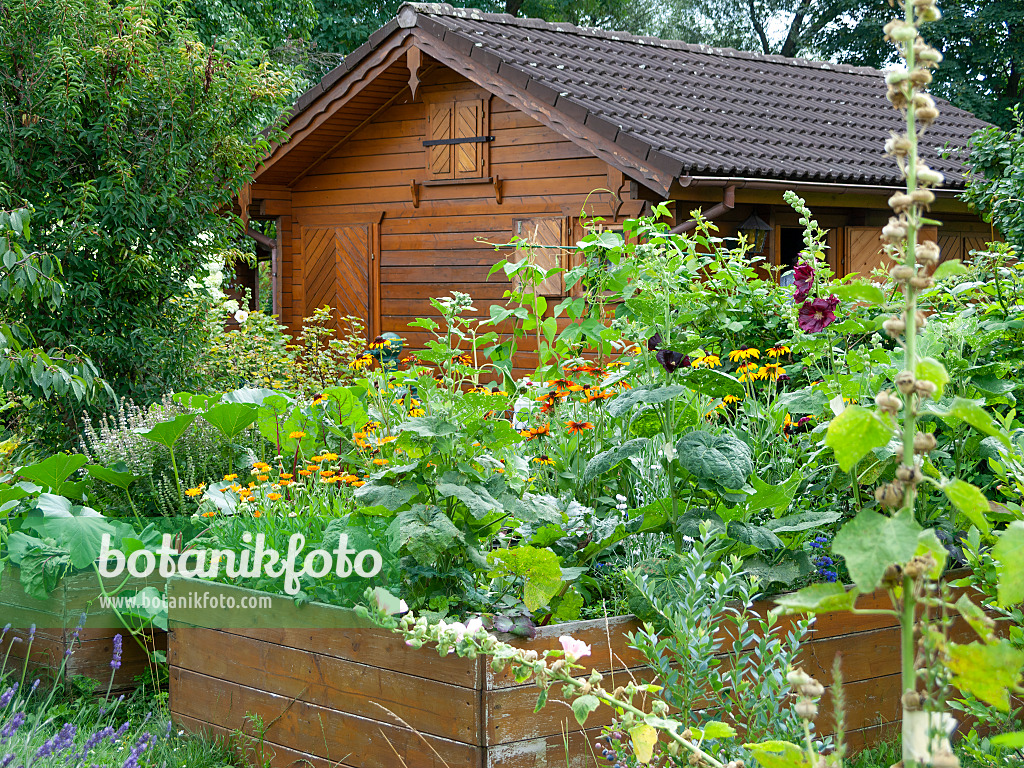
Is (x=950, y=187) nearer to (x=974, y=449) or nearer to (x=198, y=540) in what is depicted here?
(x=974, y=449)

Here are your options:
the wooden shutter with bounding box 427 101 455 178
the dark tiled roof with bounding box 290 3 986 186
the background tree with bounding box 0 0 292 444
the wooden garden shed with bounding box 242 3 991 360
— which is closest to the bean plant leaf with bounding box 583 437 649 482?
the background tree with bounding box 0 0 292 444

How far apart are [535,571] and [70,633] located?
2.03 m

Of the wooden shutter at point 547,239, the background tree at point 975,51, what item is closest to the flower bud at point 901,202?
the wooden shutter at point 547,239

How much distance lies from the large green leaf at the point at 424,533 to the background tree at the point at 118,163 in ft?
15.8

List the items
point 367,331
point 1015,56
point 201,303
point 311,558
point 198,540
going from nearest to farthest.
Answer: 1. point 311,558
2. point 198,540
3. point 201,303
4. point 367,331
5. point 1015,56

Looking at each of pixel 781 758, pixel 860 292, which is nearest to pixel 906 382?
pixel 860 292

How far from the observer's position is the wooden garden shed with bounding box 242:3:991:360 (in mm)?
9352

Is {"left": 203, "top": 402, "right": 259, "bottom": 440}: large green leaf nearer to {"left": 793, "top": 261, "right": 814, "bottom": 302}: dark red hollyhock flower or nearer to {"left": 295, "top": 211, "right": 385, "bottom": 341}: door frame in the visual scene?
{"left": 793, "top": 261, "right": 814, "bottom": 302}: dark red hollyhock flower

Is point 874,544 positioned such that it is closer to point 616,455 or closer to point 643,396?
point 643,396

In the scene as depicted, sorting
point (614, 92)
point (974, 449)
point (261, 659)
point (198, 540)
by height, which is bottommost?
point (261, 659)

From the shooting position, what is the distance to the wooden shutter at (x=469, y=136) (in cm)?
1081

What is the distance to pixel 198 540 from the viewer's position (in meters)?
3.74

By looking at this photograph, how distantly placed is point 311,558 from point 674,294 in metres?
1.38

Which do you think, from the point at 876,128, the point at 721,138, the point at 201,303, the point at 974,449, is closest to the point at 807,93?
the point at 876,128
